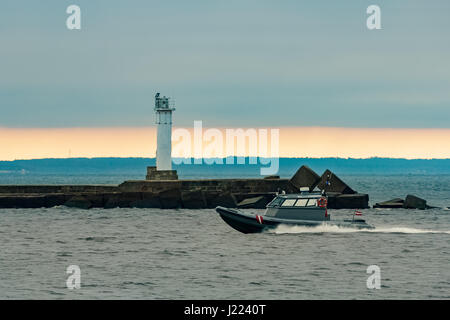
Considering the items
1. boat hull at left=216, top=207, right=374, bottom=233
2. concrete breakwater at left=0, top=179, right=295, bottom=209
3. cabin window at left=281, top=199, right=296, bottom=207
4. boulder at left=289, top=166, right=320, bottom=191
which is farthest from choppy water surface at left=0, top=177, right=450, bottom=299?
concrete breakwater at left=0, top=179, right=295, bottom=209

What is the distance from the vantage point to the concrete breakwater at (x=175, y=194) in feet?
172

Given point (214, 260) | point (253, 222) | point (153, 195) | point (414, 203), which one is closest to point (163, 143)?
point (153, 195)

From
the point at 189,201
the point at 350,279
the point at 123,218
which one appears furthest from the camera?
the point at 189,201

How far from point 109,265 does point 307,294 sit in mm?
8266

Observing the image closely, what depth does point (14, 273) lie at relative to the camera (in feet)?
79.2

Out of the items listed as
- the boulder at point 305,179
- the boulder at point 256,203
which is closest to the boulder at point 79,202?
the boulder at point 256,203

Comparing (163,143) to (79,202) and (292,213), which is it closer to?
(79,202)

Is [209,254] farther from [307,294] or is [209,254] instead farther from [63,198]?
[63,198]

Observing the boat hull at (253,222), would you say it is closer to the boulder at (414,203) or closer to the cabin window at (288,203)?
the cabin window at (288,203)

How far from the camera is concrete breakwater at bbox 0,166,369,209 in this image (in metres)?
52.6

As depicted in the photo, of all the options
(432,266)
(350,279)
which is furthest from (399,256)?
(350,279)

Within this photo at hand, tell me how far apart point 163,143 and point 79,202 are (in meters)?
7.51

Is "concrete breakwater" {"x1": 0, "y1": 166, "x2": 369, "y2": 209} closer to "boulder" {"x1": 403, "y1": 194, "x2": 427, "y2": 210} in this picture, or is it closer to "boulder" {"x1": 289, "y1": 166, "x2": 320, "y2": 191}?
"boulder" {"x1": 289, "y1": 166, "x2": 320, "y2": 191}
